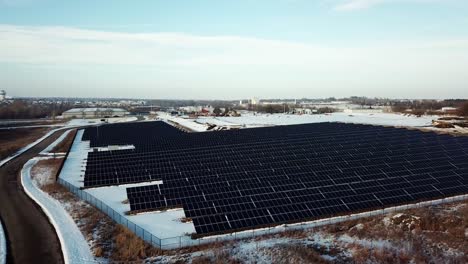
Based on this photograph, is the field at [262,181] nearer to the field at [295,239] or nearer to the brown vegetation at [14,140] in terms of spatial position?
the field at [295,239]

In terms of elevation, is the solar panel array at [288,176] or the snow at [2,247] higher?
the solar panel array at [288,176]

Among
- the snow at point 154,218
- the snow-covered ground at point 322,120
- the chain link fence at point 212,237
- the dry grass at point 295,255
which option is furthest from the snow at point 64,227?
the snow-covered ground at point 322,120

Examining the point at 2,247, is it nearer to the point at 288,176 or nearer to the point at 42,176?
the point at 42,176

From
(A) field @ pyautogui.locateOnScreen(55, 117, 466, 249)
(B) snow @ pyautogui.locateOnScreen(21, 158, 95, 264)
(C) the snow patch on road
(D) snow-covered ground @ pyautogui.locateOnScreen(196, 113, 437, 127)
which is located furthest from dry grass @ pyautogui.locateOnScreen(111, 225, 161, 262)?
(D) snow-covered ground @ pyautogui.locateOnScreen(196, 113, 437, 127)

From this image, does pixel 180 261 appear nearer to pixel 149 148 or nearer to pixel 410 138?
pixel 149 148

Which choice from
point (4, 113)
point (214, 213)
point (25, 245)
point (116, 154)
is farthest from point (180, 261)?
point (4, 113)
